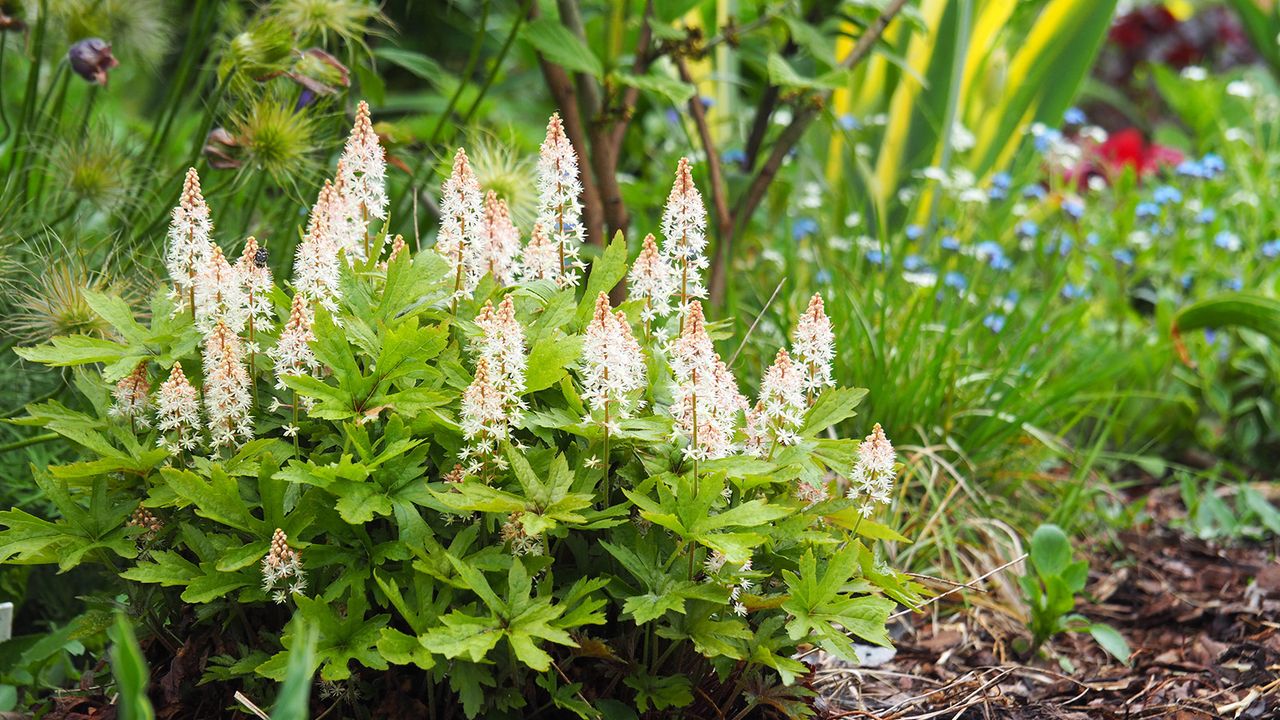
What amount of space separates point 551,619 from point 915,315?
2029mm

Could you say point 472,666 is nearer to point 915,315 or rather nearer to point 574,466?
point 574,466

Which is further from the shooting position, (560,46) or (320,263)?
(560,46)

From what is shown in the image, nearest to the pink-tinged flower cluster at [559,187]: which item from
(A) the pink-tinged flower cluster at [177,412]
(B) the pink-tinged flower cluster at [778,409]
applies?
(B) the pink-tinged flower cluster at [778,409]

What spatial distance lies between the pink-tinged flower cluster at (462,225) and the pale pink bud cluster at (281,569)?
0.43m

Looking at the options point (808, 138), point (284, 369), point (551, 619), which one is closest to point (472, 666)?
point (551, 619)

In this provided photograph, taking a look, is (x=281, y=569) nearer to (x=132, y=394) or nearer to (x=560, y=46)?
(x=132, y=394)

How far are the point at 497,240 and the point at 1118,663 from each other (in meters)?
1.71

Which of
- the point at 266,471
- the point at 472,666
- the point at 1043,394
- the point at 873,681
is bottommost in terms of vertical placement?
the point at 873,681

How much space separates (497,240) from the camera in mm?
1753

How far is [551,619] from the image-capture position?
1469 millimetres

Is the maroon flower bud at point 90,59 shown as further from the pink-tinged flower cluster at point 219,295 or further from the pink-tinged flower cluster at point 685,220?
the pink-tinged flower cluster at point 685,220

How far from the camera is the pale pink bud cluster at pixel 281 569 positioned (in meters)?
1.52

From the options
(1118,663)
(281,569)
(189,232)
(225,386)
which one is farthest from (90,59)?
(1118,663)

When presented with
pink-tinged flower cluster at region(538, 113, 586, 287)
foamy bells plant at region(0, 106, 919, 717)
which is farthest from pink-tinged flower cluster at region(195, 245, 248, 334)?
pink-tinged flower cluster at region(538, 113, 586, 287)
